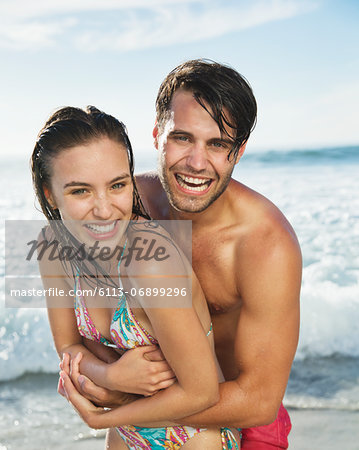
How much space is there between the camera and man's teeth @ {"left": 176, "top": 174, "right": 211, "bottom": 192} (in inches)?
101

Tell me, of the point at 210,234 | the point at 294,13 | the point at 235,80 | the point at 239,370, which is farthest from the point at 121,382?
the point at 294,13

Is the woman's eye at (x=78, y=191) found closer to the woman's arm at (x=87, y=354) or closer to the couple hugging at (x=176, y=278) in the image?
the couple hugging at (x=176, y=278)

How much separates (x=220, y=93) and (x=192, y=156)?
1.07 feet

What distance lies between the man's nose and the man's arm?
1.57 feet

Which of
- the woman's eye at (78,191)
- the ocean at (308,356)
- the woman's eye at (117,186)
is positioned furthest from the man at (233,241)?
the ocean at (308,356)

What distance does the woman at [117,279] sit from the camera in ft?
6.24

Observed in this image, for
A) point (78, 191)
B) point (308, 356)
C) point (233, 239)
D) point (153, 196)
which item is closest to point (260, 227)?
point (233, 239)

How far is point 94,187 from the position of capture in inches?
78.0

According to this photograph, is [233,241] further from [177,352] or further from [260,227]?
[177,352]

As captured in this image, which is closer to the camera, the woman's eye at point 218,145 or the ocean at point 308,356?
the woman's eye at point 218,145

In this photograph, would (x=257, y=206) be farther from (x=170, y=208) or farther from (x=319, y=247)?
(x=319, y=247)

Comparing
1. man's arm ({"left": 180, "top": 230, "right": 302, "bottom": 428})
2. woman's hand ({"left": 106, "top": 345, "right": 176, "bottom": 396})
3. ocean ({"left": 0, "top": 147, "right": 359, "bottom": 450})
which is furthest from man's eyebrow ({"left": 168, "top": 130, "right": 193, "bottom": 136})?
ocean ({"left": 0, "top": 147, "right": 359, "bottom": 450})

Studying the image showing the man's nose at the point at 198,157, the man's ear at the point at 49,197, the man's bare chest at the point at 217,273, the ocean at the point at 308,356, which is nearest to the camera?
the man's ear at the point at 49,197

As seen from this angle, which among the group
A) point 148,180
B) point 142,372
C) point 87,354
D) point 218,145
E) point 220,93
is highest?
point 220,93
